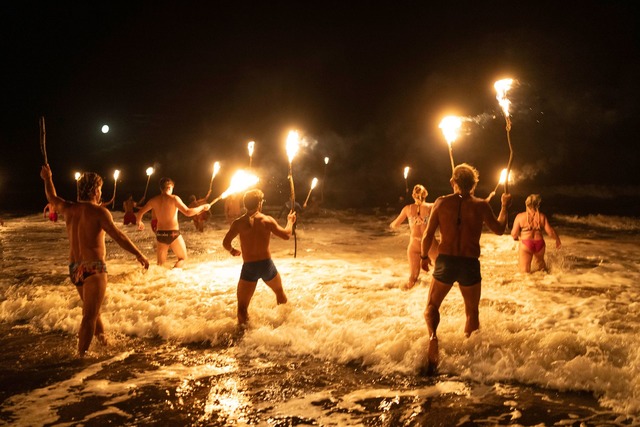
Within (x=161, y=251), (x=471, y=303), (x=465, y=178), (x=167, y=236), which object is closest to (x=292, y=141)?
(x=465, y=178)

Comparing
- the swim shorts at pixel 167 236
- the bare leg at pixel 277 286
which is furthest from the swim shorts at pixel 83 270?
the swim shorts at pixel 167 236

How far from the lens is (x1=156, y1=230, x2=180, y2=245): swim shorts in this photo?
948cm

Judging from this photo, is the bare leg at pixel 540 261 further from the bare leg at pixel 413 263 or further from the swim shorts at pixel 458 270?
the swim shorts at pixel 458 270

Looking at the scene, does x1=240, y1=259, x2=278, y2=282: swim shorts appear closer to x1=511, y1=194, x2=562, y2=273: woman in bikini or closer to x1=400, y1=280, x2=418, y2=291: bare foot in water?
x1=400, y1=280, x2=418, y2=291: bare foot in water

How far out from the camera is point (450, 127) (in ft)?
21.6

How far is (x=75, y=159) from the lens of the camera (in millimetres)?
58312

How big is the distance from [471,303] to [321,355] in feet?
5.96

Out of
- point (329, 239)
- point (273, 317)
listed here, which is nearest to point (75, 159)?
point (329, 239)

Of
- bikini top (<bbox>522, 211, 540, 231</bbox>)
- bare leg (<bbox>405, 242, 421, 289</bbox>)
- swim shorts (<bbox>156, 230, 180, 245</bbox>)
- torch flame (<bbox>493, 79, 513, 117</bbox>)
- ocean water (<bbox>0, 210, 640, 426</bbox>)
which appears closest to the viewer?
ocean water (<bbox>0, 210, 640, 426</bbox>)

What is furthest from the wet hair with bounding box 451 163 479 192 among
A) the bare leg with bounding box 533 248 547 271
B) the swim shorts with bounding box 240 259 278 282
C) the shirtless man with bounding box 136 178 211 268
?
the bare leg with bounding box 533 248 547 271

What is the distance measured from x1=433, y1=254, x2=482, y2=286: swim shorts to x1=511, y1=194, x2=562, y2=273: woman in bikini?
453cm

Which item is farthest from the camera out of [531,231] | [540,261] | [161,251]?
[540,261]

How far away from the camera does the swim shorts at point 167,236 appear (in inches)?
373

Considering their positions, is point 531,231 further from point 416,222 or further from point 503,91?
point 503,91
